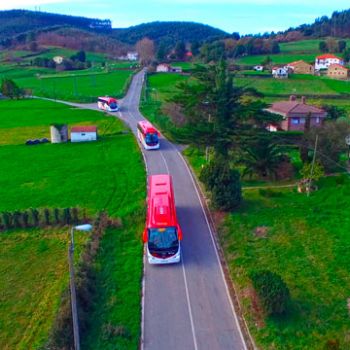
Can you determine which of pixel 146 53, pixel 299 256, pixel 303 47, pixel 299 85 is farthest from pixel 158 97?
pixel 303 47

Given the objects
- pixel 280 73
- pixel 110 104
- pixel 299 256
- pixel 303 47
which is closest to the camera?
pixel 299 256

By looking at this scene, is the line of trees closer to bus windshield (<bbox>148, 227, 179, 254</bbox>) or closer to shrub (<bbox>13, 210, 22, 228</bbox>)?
shrub (<bbox>13, 210, 22, 228</bbox>)

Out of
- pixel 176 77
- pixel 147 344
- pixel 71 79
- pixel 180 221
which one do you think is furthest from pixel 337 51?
pixel 147 344

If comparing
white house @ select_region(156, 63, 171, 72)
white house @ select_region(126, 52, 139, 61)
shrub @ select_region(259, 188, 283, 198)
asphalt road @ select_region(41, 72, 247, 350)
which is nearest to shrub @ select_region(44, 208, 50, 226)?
asphalt road @ select_region(41, 72, 247, 350)

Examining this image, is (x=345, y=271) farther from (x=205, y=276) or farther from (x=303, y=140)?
(x=303, y=140)

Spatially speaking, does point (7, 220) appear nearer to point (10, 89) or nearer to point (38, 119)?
point (38, 119)

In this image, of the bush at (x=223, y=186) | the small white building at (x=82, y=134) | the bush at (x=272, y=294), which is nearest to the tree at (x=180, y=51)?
the small white building at (x=82, y=134)
